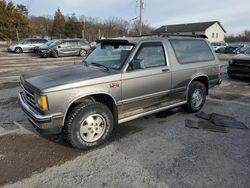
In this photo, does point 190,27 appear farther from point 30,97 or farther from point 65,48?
point 30,97

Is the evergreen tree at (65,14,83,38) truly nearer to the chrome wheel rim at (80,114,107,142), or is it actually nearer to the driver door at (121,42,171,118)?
the driver door at (121,42,171,118)

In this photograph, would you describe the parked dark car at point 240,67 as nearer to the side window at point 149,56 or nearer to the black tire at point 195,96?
the black tire at point 195,96

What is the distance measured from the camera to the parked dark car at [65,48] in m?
20.5

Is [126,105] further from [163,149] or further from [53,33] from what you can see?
[53,33]

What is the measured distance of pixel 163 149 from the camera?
13.1 ft

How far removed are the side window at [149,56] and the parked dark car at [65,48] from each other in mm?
17315

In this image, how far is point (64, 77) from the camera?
3.91 m

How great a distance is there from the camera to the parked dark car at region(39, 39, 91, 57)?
20.5m

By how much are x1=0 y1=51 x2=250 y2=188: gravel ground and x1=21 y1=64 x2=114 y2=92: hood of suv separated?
111 centimetres

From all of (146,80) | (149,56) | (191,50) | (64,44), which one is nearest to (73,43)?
(64,44)

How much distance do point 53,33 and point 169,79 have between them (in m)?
63.0

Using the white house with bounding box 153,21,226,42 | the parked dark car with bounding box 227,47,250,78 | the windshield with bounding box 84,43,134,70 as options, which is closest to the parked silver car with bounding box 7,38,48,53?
the parked dark car with bounding box 227,47,250,78

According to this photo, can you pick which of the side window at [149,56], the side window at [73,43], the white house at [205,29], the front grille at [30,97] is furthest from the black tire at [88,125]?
the white house at [205,29]

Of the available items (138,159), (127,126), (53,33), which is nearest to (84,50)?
(127,126)
